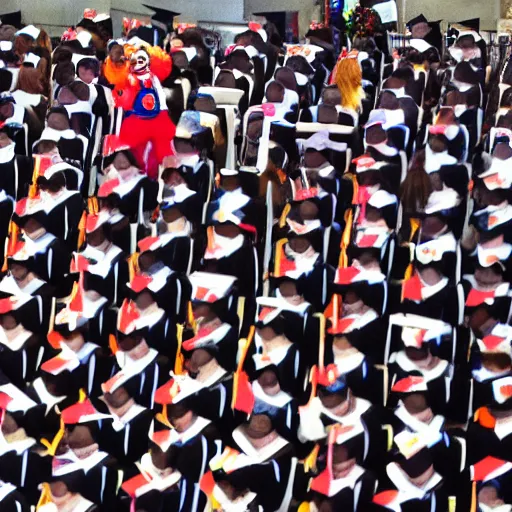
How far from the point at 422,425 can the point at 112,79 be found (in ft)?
9.40

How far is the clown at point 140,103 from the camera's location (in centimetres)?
813

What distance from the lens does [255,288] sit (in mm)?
7547

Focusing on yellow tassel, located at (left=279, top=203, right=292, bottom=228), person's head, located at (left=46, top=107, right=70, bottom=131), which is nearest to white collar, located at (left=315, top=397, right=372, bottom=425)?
yellow tassel, located at (left=279, top=203, right=292, bottom=228)

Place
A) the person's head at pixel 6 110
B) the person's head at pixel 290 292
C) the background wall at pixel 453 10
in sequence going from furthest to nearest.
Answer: the background wall at pixel 453 10, the person's head at pixel 6 110, the person's head at pixel 290 292

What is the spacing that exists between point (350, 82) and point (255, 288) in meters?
1.76

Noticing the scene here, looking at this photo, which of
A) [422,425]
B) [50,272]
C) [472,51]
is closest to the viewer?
[422,425]

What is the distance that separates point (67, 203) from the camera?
7961 mm

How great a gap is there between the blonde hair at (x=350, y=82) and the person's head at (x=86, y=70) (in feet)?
4.89

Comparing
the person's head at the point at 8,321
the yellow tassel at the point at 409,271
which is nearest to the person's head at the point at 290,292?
the yellow tassel at the point at 409,271

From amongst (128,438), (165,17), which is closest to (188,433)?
(128,438)

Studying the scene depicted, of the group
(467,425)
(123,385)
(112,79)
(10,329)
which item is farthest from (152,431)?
(112,79)

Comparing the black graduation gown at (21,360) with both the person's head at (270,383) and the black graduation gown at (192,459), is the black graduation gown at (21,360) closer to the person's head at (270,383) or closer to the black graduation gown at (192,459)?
the black graduation gown at (192,459)

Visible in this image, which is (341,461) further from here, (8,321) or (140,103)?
(140,103)

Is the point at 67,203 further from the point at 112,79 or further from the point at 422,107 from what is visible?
the point at 422,107
